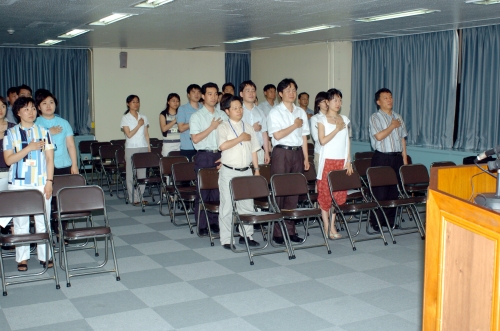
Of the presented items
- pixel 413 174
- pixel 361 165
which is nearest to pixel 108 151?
pixel 361 165

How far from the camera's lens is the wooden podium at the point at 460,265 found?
204 cm

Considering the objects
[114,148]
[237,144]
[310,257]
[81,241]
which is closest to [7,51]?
[114,148]

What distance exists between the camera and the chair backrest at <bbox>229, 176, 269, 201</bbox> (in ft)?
18.7

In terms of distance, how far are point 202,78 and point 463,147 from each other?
588 cm

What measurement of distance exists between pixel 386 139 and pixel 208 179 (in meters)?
2.11

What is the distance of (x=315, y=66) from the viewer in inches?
427

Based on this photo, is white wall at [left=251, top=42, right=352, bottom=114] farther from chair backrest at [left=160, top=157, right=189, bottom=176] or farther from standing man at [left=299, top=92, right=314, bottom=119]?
chair backrest at [left=160, top=157, right=189, bottom=176]

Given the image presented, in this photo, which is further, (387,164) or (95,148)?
(95,148)

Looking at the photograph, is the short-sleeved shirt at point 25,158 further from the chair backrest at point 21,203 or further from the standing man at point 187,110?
the standing man at point 187,110

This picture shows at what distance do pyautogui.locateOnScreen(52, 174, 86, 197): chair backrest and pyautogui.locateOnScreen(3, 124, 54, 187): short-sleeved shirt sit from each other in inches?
22.2

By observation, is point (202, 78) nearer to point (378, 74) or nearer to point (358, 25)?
point (378, 74)

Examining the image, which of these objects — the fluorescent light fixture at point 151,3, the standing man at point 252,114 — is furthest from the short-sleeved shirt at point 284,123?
the fluorescent light fixture at point 151,3

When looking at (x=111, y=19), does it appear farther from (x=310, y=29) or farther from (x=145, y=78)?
(x=145, y=78)

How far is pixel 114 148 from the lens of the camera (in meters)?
9.53
